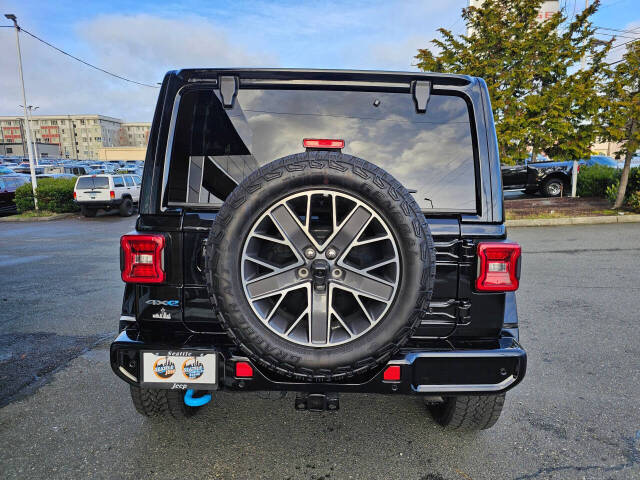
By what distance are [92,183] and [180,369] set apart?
16987mm

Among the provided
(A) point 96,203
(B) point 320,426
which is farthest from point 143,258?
(A) point 96,203

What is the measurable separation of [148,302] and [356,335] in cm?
106

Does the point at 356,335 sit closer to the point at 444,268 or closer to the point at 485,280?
the point at 444,268

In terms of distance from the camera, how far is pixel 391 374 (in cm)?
199

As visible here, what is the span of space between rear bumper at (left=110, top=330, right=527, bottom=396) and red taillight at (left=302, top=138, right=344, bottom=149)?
1.05m

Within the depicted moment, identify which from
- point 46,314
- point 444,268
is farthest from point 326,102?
point 46,314

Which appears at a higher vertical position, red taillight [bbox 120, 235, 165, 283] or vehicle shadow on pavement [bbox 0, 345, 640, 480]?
red taillight [bbox 120, 235, 165, 283]

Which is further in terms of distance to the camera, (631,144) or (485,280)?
(631,144)

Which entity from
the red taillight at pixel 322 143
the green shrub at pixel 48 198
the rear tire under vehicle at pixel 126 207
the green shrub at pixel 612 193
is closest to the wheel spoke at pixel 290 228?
the red taillight at pixel 322 143

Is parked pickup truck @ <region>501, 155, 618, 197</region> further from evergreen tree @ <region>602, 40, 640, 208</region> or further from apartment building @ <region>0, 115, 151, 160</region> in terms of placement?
apartment building @ <region>0, 115, 151, 160</region>

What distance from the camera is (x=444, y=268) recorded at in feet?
6.87

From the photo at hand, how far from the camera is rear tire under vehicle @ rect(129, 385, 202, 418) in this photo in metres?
2.48

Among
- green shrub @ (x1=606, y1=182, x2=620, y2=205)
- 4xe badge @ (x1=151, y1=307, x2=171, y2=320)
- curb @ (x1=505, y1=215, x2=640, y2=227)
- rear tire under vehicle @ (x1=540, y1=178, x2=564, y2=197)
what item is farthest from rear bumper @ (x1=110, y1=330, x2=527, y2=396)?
rear tire under vehicle @ (x1=540, y1=178, x2=564, y2=197)

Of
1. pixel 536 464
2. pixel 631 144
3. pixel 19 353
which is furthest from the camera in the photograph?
pixel 631 144
